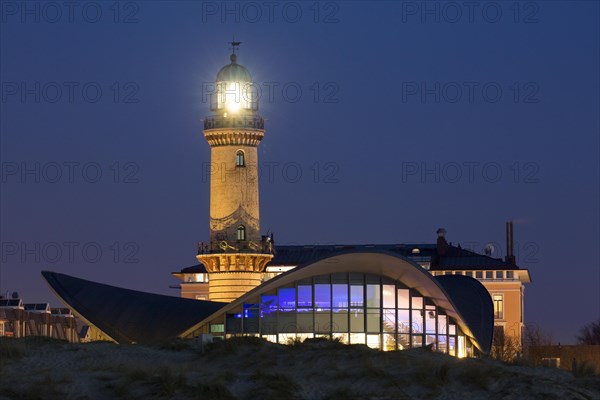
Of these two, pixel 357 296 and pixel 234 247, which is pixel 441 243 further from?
pixel 357 296

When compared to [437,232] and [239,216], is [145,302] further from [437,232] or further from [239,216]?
[437,232]

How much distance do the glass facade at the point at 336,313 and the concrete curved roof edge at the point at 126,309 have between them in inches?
212

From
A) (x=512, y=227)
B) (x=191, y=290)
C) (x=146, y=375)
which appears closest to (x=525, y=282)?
(x=512, y=227)

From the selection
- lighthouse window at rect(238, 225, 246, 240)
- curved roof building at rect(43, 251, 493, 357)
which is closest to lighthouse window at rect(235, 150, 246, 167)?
lighthouse window at rect(238, 225, 246, 240)

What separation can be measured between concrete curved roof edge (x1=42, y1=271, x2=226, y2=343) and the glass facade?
17.7ft

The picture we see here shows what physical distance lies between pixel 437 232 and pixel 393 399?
12518 centimetres

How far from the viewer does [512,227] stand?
166 metres

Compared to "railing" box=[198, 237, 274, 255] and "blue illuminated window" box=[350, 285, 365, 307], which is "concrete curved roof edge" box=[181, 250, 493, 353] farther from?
"railing" box=[198, 237, 274, 255]

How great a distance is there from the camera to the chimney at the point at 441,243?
16365cm

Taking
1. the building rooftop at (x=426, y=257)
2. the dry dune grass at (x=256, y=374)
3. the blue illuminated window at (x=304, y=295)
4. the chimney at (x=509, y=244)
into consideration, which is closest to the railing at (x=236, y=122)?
the blue illuminated window at (x=304, y=295)

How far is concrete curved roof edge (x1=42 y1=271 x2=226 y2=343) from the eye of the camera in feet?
315

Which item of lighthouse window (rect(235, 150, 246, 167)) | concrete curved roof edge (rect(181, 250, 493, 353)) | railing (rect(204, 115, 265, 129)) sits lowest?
concrete curved roof edge (rect(181, 250, 493, 353))

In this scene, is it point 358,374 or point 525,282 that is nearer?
point 358,374

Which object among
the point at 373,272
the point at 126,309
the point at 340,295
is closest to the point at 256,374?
the point at 340,295
